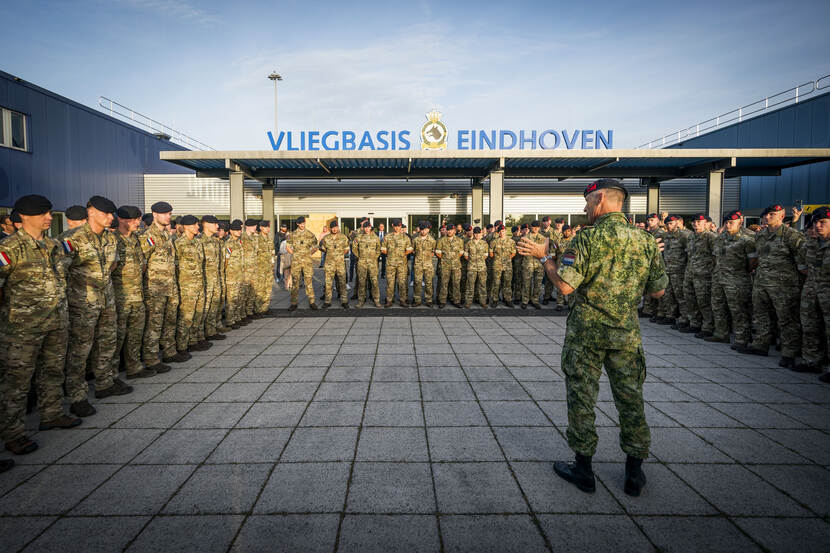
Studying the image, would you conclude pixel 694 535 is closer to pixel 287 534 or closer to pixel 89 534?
pixel 287 534

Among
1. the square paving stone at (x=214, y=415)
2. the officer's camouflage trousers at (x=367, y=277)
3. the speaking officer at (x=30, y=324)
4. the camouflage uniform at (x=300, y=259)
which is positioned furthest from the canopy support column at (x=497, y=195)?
the speaking officer at (x=30, y=324)

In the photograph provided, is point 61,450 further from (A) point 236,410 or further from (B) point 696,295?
(B) point 696,295

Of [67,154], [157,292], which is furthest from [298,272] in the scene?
[67,154]

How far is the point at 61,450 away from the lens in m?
3.12

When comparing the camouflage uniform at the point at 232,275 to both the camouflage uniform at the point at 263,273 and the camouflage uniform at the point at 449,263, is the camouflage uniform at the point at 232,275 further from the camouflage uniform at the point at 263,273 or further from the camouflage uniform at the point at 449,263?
the camouflage uniform at the point at 449,263

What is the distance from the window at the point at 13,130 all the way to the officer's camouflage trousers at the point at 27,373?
14.8 m

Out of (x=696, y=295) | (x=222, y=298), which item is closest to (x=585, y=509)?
(x=696, y=295)

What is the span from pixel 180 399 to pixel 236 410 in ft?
2.63

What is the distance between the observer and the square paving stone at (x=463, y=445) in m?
3.00

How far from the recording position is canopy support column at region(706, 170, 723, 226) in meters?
14.0

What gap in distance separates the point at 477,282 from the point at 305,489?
25.3 ft

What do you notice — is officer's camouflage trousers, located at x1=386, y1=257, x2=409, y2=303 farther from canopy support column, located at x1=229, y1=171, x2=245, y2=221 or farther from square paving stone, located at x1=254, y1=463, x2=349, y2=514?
canopy support column, located at x1=229, y1=171, x2=245, y2=221

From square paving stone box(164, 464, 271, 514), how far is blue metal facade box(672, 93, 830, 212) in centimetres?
2214

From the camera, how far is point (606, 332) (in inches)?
102
